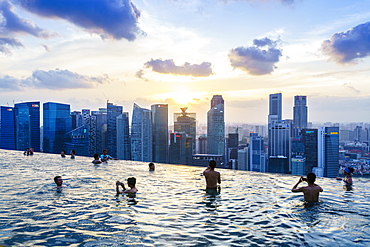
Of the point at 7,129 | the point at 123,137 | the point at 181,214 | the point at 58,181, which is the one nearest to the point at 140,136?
the point at 123,137

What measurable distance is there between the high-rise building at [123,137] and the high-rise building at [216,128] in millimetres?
50347

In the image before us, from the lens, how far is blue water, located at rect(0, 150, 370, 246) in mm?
7027

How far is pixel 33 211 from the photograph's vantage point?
31.1 feet

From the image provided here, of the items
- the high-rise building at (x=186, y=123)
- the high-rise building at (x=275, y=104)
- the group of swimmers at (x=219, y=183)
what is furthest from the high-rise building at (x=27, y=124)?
the high-rise building at (x=275, y=104)

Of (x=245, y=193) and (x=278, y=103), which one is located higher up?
(x=278, y=103)

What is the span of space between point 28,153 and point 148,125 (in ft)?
258

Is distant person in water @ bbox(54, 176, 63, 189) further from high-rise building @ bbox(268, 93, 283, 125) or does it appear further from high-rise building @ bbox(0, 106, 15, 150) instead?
high-rise building @ bbox(268, 93, 283, 125)

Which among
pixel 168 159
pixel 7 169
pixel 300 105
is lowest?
pixel 168 159

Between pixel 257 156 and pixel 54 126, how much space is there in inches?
3245

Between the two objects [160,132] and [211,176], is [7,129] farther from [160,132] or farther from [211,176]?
[211,176]

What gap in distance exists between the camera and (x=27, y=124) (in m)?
102

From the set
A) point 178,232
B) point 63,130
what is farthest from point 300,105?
point 178,232

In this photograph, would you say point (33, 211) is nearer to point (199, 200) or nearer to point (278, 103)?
point (199, 200)

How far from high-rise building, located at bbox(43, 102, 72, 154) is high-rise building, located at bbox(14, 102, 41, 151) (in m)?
3.77
